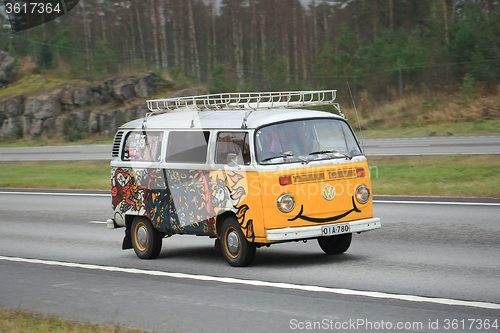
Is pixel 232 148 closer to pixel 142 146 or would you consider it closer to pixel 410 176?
pixel 142 146

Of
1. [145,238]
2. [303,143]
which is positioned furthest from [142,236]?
[303,143]

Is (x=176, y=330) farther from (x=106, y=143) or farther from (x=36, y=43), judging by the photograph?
(x=36, y=43)

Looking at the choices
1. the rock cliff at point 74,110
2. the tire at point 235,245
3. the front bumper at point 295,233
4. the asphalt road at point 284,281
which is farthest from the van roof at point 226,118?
the rock cliff at point 74,110

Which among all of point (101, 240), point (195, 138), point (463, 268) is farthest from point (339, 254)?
point (101, 240)

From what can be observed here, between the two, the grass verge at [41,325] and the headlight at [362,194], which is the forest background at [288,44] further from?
the grass verge at [41,325]

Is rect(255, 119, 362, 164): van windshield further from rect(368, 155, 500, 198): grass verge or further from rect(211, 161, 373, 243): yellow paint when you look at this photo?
rect(368, 155, 500, 198): grass verge

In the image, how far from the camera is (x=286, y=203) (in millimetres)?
8484

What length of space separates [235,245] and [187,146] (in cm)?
170

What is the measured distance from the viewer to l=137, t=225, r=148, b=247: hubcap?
1053cm

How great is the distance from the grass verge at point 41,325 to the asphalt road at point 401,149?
1783 centimetres

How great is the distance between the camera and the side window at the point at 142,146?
10.2 metres

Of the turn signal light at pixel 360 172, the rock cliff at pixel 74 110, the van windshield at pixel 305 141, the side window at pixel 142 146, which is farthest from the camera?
the rock cliff at pixel 74 110

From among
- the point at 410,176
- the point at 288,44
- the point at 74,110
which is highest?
the point at 288,44

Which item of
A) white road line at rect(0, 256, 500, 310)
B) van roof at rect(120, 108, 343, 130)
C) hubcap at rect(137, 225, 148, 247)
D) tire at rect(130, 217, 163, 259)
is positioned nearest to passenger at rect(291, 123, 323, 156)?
van roof at rect(120, 108, 343, 130)
